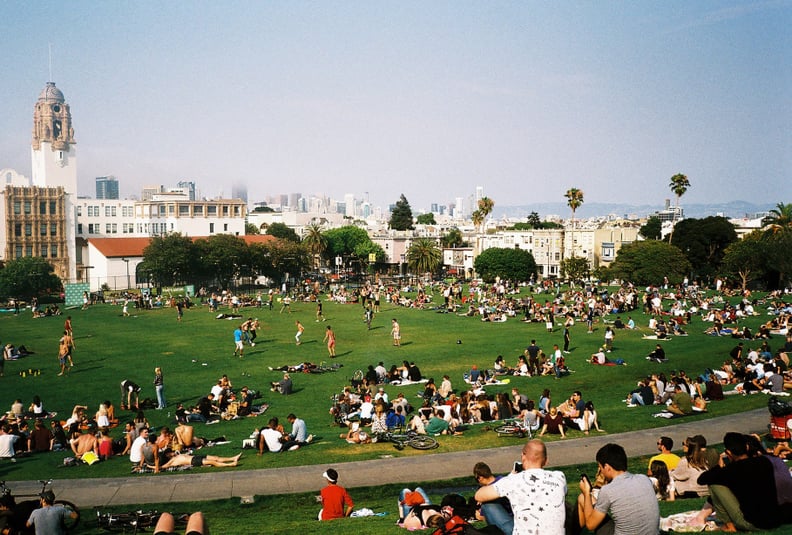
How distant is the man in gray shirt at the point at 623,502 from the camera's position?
660cm

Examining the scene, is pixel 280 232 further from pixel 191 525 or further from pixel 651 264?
pixel 191 525

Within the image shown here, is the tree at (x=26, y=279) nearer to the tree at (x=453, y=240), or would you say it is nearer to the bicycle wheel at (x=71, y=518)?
the bicycle wheel at (x=71, y=518)

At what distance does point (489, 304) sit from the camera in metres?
51.9

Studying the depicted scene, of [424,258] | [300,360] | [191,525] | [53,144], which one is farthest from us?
[53,144]

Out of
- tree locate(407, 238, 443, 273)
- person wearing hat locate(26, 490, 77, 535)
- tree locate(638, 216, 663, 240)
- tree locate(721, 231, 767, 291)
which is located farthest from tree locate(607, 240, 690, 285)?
person wearing hat locate(26, 490, 77, 535)

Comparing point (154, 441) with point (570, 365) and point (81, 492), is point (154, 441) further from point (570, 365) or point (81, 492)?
point (570, 365)

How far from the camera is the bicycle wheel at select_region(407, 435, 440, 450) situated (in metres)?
16.6

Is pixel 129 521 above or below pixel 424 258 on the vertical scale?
below

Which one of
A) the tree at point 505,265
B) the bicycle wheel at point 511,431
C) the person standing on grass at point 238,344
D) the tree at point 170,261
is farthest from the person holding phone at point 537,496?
the tree at point 505,265

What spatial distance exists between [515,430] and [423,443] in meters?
2.70

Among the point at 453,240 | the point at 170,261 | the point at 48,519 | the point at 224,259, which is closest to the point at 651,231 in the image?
the point at 453,240

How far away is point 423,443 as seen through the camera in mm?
16703

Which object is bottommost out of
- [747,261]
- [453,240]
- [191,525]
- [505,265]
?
[191,525]

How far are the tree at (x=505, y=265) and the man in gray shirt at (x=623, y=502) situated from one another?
87.3 m
